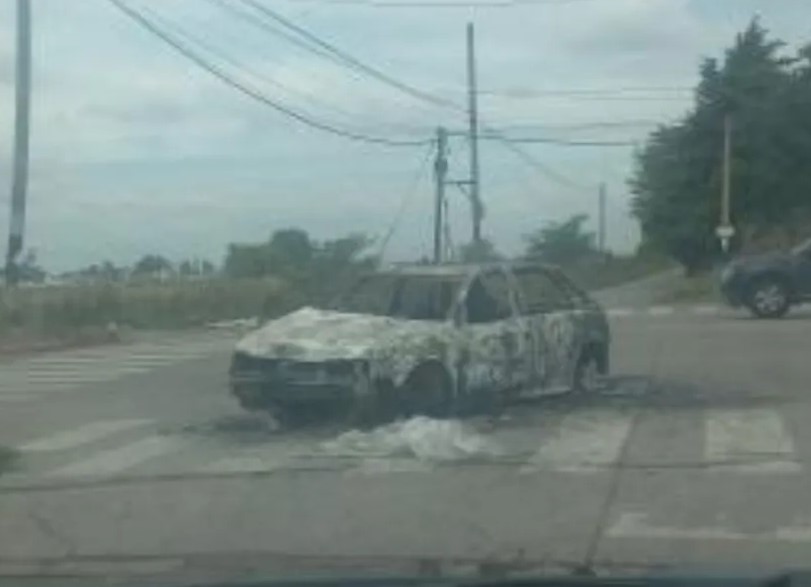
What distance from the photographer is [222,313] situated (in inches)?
1943

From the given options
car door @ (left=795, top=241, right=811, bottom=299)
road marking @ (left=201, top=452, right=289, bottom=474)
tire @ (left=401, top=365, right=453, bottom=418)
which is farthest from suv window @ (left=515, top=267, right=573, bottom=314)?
car door @ (left=795, top=241, right=811, bottom=299)

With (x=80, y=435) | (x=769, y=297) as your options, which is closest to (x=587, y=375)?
(x=80, y=435)

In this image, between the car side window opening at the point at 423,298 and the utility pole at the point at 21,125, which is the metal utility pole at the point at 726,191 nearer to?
the utility pole at the point at 21,125

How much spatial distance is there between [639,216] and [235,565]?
79807 millimetres

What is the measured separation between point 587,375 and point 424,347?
334 cm

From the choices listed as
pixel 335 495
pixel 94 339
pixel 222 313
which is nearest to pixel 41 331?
pixel 94 339

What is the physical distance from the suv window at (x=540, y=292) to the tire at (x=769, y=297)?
1547 centimetres

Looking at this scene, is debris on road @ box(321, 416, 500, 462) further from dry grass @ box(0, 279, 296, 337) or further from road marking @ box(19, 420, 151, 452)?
dry grass @ box(0, 279, 296, 337)

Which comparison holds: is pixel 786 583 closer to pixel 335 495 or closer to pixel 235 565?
pixel 235 565

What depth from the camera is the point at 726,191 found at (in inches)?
2589

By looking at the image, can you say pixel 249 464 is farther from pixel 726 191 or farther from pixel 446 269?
pixel 726 191

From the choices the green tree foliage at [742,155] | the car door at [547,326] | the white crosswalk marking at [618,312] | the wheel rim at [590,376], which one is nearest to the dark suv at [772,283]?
the white crosswalk marking at [618,312]

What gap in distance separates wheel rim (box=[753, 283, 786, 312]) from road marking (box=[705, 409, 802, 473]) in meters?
17.3

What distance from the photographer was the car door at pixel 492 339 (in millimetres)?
16438
